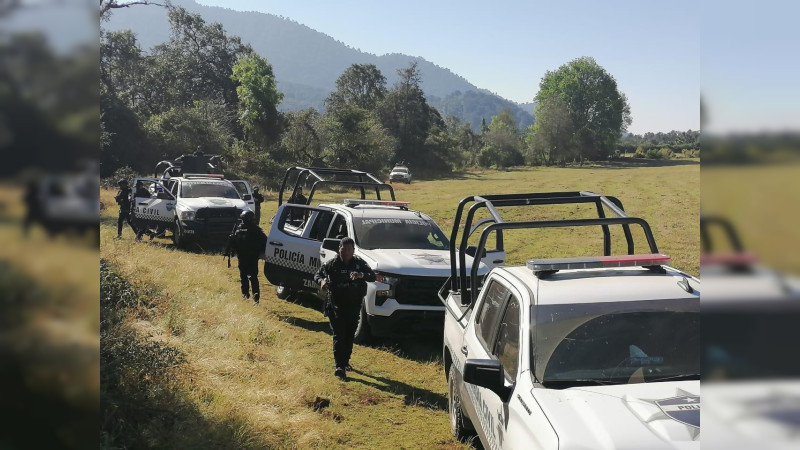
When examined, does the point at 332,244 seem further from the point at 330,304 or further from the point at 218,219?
the point at 218,219

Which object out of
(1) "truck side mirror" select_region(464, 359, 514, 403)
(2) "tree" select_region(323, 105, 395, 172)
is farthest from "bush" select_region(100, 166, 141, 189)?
(1) "truck side mirror" select_region(464, 359, 514, 403)

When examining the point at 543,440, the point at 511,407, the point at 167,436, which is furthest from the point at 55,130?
the point at 167,436

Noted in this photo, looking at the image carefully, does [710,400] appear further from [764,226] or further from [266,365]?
[266,365]

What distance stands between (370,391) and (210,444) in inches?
89.3

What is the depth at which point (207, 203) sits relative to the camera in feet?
53.9

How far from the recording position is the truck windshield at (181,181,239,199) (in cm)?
1725

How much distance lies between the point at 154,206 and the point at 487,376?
15.6 m

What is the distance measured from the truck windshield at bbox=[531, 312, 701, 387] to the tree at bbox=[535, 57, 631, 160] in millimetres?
64909

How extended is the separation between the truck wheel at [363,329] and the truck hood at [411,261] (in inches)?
23.6

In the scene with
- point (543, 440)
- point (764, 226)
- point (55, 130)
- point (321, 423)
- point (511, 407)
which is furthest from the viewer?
point (321, 423)

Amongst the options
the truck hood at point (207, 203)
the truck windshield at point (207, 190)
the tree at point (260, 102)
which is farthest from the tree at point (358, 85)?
the truck hood at point (207, 203)

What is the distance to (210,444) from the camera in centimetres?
465

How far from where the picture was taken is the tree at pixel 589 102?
6931cm

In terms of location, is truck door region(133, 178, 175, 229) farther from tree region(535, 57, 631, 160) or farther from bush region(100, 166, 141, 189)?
tree region(535, 57, 631, 160)
